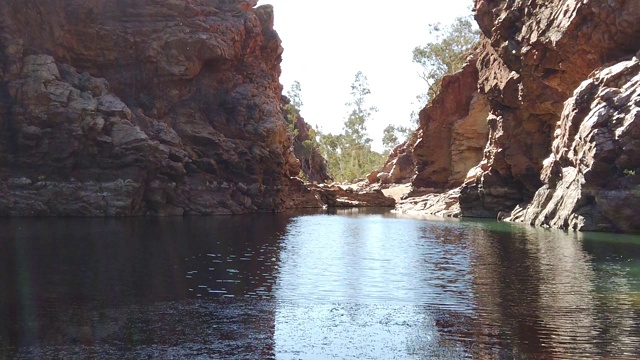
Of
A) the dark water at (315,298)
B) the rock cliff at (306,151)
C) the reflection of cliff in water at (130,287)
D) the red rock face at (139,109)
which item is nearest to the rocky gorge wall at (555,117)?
the dark water at (315,298)

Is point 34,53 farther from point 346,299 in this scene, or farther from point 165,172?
point 346,299

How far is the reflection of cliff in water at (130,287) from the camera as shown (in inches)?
648

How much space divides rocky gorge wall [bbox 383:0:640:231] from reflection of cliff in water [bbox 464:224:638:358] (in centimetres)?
1336

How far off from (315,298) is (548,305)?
7289mm

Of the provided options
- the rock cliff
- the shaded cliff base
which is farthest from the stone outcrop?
the rock cliff

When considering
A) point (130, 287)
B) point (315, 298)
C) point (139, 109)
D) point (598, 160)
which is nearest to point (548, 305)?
point (315, 298)

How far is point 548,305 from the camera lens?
68.0ft

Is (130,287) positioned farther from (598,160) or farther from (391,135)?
(391,135)

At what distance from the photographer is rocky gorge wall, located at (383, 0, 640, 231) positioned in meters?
47.0

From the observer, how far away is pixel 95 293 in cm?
2209

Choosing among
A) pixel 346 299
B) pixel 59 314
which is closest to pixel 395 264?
pixel 346 299

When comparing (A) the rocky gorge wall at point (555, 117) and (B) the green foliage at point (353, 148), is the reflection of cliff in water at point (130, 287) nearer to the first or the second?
(A) the rocky gorge wall at point (555, 117)

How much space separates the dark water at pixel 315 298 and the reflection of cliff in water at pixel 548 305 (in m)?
0.06

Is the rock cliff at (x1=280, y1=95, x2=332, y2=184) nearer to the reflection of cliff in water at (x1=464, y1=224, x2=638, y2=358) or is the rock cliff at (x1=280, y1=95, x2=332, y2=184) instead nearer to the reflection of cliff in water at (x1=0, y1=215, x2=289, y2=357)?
the reflection of cliff in water at (x1=0, y1=215, x2=289, y2=357)
